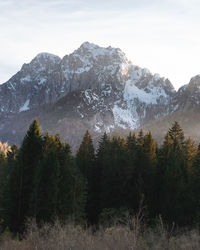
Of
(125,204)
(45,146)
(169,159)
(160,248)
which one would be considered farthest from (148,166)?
(160,248)

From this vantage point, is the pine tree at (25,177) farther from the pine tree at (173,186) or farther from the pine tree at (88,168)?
the pine tree at (173,186)

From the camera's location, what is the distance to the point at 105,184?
3766 centimetres

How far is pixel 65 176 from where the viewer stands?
30438mm

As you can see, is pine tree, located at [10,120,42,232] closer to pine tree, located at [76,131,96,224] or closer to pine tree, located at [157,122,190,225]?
pine tree, located at [76,131,96,224]

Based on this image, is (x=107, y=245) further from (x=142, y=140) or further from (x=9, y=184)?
(x=142, y=140)

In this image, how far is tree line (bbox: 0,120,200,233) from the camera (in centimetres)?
2850

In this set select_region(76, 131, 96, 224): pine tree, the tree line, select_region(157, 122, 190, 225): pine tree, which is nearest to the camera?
the tree line

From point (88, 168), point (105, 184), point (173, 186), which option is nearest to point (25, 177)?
point (105, 184)

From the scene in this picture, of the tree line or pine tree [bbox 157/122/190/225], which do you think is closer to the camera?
the tree line

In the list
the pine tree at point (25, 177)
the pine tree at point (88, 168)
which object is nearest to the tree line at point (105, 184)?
the pine tree at point (25, 177)

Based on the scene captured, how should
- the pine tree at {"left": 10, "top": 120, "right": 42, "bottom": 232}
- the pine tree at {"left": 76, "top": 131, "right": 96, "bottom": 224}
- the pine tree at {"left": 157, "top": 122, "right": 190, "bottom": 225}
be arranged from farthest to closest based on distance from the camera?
the pine tree at {"left": 76, "top": 131, "right": 96, "bottom": 224} → the pine tree at {"left": 157, "top": 122, "right": 190, "bottom": 225} → the pine tree at {"left": 10, "top": 120, "right": 42, "bottom": 232}

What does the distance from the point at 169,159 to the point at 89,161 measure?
13.5m

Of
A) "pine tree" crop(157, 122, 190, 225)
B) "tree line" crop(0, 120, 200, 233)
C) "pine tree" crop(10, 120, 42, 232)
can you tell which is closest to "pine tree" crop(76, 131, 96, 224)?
"tree line" crop(0, 120, 200, 233)

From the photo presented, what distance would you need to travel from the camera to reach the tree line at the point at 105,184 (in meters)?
28.5
